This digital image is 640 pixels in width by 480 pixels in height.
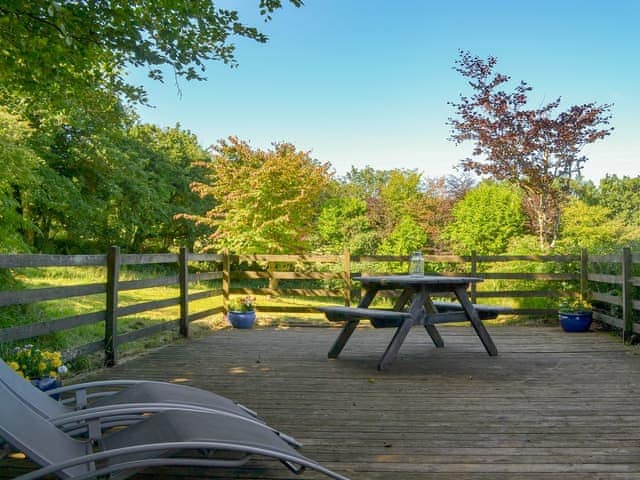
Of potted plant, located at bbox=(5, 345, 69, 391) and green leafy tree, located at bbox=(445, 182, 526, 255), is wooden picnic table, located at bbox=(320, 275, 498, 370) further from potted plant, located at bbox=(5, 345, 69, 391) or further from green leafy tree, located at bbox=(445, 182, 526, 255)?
green leafy tree, located at bbox=(445, 182, 526, 255)

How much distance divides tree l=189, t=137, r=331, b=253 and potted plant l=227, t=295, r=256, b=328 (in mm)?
3542

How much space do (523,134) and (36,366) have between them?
10650 mm

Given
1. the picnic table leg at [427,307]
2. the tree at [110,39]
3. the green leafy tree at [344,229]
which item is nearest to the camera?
the tree at [110,39]

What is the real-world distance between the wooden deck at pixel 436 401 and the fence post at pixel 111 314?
0.19 metres

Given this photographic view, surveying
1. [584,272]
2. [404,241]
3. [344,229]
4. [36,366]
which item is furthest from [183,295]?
[404,241]

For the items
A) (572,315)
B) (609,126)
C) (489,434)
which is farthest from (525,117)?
(489,434)

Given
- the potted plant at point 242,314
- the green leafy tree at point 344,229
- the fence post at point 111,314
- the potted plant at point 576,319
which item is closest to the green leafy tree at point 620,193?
the green leafy tree at point 344,229

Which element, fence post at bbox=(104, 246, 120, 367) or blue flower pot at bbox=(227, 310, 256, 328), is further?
blue flower pot at bbox=(227, 310, 256, 328)

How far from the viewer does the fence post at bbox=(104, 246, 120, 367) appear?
4.71 metres

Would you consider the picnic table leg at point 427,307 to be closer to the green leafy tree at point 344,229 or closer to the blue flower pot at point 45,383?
the blue flower pot at point 45,383

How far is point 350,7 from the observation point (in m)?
11.9

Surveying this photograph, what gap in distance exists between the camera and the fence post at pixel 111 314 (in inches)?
186

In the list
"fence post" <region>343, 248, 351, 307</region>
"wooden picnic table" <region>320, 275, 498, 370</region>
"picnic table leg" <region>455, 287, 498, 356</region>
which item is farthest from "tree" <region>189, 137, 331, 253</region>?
"picnic table leg" <region>455, 287, 498, 356</region>

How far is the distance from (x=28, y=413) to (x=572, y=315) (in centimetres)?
656
